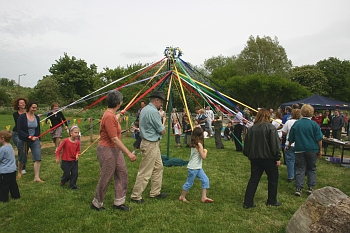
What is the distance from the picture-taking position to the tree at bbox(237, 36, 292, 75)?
35531mm

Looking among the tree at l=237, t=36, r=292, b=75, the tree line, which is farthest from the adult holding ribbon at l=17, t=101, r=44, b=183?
the tree at l=237, t=36, r=292, b=75

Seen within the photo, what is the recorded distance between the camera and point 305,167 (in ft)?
17.2

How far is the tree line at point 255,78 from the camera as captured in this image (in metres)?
29.5

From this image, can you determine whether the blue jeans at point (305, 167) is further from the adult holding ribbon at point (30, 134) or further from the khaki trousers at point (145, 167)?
the adult holding ribbon at point (30, 134)

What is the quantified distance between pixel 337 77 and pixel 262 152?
4633 cm

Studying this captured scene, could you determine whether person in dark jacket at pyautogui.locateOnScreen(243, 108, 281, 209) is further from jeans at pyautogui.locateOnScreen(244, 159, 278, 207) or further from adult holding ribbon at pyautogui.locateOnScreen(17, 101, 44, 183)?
adult holding ribbon at pyautogui.locateOnScreen(17, 101, 44, 183)

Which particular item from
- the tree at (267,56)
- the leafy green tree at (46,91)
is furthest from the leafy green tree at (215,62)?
the leafy green tree at (46,91)

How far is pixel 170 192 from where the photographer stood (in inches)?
197

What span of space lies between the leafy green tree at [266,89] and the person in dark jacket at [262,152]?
24.6 meters

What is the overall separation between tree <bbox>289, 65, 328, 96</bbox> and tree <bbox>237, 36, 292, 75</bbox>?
5.67 m

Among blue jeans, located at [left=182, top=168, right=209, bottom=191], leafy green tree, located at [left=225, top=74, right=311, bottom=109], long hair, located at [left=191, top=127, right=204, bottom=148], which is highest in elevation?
leafy green tree, located at [left=225, top=74, right=311, bottom=109]

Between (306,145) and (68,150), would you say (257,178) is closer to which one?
(306,145)

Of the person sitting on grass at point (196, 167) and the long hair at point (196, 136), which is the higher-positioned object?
the long hair at point (196, 136)

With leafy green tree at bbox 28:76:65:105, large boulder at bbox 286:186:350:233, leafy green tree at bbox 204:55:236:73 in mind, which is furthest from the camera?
leafy green tree at bbox 204:55:236:73
